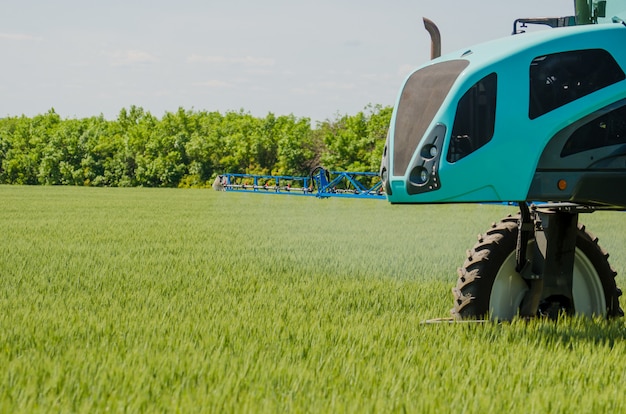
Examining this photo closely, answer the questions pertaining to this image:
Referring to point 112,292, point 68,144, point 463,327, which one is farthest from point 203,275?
point 68,144

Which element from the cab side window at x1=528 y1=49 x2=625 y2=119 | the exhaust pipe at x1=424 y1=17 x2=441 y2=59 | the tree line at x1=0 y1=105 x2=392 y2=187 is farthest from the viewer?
the tree line at x1=0 y1=105 x2=392 y2=187

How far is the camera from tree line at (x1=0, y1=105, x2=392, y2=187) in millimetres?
61531

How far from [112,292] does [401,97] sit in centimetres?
348

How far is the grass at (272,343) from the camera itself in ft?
14.1

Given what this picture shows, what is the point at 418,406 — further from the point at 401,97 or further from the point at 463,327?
the point at 401,97

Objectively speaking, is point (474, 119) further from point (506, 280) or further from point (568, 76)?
point (506, 280)

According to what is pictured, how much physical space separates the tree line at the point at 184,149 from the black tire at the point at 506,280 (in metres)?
49.5

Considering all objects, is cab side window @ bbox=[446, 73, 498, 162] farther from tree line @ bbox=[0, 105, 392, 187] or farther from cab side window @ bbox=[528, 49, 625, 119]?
tree line @ bbox=[0, 105, 392, 187]

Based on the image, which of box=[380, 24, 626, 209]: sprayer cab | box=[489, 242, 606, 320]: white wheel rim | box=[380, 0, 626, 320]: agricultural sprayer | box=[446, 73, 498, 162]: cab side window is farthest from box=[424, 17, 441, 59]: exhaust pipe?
box=[489, 242, 606, 320]: white wheel rim

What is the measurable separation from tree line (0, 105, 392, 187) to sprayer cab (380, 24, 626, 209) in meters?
50.3

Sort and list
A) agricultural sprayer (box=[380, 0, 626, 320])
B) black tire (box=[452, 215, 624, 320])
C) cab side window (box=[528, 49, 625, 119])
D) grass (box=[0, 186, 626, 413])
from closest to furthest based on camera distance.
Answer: grass (box=[0, 186, 626, 413]) < agricultural sprayer (box=[380, 0, 626, 320]) < cab side window (box=[528, 49, 625, 119]) < black tire (box=[452, 215, 624, 320])

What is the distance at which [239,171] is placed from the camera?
69625 millimetres

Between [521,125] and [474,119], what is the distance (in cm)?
30

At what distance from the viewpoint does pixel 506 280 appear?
6555 mm
